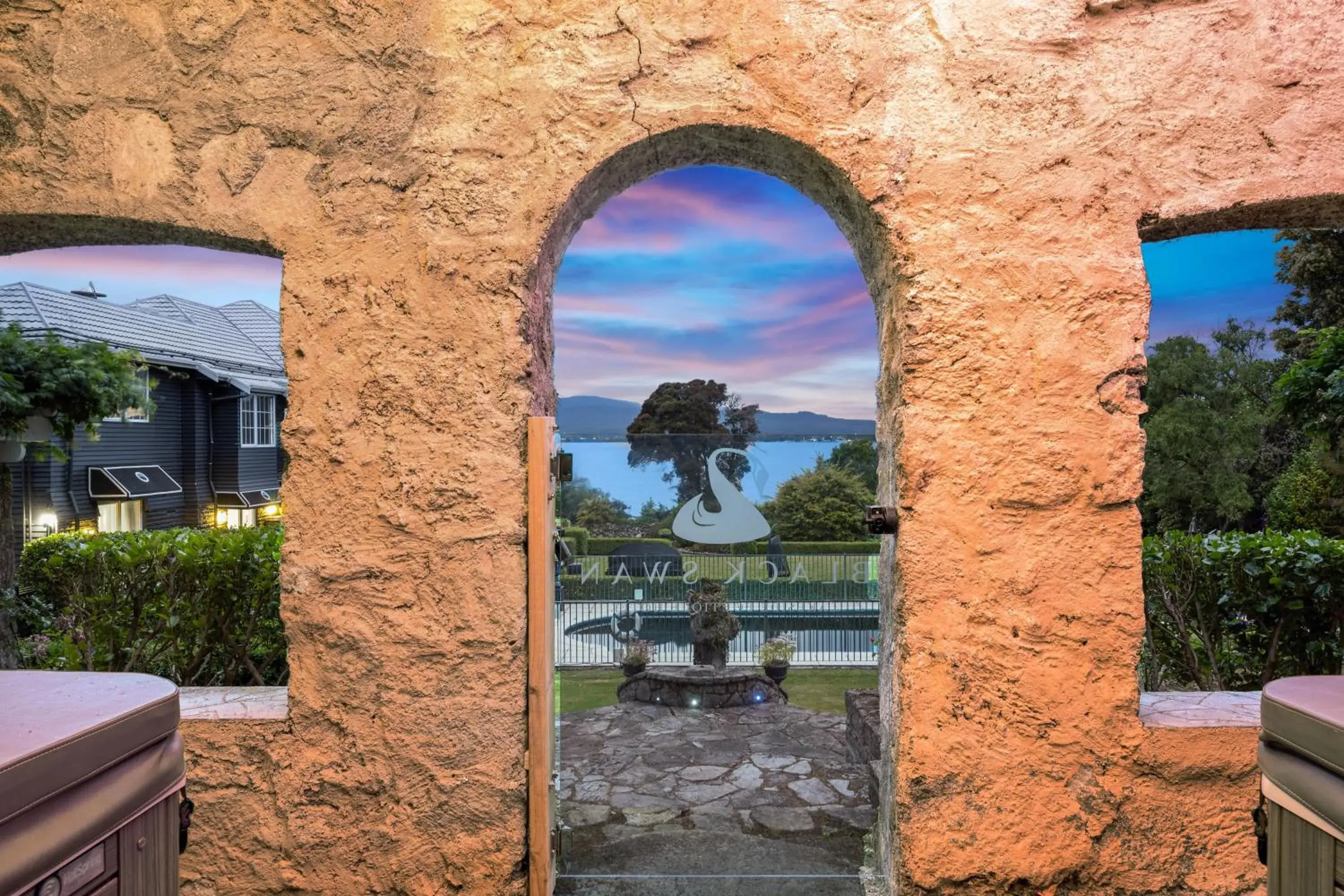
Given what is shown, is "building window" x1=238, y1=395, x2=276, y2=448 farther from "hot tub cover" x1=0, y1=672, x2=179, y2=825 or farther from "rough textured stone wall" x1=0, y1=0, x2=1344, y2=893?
"hot tub cover" x1=0, y1=672, x2=179, y2=825

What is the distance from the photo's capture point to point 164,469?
11.6 meters

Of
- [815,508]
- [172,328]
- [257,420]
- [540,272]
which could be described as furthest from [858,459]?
[172,328]

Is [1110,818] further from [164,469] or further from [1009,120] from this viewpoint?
[164,469]

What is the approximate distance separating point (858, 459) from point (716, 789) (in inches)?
132

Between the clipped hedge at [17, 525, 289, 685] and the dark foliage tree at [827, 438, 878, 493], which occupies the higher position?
the dark foliage tree at [827, 438, 878, 493]

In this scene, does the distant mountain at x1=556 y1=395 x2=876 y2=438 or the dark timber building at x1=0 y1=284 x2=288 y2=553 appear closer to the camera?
the distant mountain at x1=556 y1=395 x2=876 y2=438

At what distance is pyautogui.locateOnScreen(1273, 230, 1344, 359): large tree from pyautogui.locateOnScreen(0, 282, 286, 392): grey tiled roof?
1593 centimetres

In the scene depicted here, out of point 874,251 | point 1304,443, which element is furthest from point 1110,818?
point 1304,443

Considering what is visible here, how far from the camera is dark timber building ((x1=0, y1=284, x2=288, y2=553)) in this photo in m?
9.91

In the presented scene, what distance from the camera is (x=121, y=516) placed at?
10922mm

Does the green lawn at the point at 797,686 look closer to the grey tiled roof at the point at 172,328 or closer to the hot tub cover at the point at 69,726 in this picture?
the hot tub cover at the point at 69,726

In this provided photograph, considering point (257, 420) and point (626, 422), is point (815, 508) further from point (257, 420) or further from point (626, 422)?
point (257, 420)

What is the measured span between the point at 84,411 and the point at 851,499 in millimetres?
5834

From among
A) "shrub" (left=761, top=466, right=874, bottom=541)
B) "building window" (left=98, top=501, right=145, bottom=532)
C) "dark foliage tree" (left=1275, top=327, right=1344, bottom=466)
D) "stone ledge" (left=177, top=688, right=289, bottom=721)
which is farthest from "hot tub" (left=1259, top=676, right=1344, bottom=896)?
"building window" (left=98, top=501, right=145, bottom=532)
